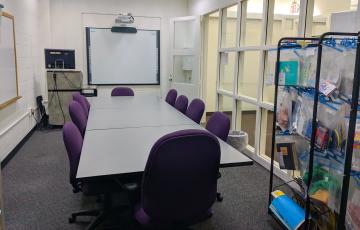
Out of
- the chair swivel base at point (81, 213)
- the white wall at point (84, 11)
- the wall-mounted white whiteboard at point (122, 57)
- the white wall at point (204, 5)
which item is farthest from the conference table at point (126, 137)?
the white wall at point (84, 11)

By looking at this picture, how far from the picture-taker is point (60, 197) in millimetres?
2871

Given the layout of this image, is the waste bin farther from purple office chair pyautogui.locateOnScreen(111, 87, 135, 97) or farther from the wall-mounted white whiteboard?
the wall-mounted white whiteboard

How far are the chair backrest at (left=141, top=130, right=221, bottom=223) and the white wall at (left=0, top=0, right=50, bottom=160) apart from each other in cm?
273

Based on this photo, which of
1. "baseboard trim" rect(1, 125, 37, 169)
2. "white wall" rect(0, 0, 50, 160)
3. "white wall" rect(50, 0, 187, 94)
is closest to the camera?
"baseboard trim" rect(1, 125, 37, 169)

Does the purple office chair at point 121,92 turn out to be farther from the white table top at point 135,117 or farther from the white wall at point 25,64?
the white wall at point 25,64

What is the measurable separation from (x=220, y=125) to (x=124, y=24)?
14.8 ft

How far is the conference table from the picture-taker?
176cm

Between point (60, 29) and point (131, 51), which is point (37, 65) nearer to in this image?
point (60, 29)

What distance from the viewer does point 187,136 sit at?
152 cm

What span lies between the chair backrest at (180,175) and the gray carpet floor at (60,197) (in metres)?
0.79

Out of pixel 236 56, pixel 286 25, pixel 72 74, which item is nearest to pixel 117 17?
pixel 72 74

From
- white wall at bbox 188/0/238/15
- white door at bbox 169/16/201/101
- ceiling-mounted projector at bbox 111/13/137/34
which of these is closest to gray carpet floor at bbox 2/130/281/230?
white door at bbox 169/16/201/101

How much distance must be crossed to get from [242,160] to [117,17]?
5.20 meters

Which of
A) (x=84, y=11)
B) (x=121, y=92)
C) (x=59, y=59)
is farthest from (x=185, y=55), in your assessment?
(x=59, y=59)
